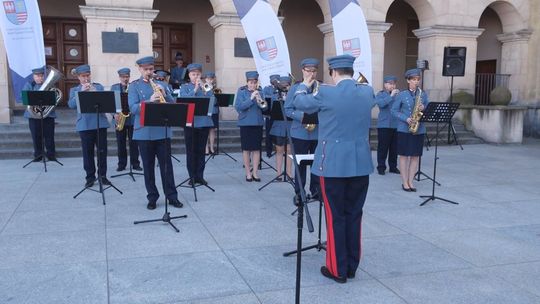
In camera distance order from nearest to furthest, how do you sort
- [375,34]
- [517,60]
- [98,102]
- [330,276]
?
[330,276] < [98,102] < [375,34] < [517,60]

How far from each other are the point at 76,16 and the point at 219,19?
562cm

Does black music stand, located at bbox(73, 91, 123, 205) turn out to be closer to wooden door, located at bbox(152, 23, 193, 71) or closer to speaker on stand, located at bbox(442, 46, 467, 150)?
wooden door, located at bbox(152, 23, 193, 71)

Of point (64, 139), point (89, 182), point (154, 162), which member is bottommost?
point (89, 182)

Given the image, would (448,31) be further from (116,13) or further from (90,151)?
(90,151)

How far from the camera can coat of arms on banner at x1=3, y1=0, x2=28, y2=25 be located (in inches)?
403

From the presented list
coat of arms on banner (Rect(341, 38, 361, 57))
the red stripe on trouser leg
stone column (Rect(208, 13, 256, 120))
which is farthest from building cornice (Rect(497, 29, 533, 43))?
the red stripe on trouser leg

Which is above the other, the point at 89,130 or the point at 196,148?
the point at 89,130

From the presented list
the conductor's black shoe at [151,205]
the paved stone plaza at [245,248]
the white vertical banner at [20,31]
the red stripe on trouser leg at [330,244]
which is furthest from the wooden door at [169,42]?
the red stripe on trouser leg at [330,244]

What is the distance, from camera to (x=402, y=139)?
27.0ft

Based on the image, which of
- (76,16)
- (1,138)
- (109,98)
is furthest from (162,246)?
(76,16)

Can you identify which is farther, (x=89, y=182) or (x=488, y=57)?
(x=488, y=57)

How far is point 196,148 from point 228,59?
6.54 metres

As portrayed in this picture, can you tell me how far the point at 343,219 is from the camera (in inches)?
176

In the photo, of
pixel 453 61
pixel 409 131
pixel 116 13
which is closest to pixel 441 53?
pixel 453 61
